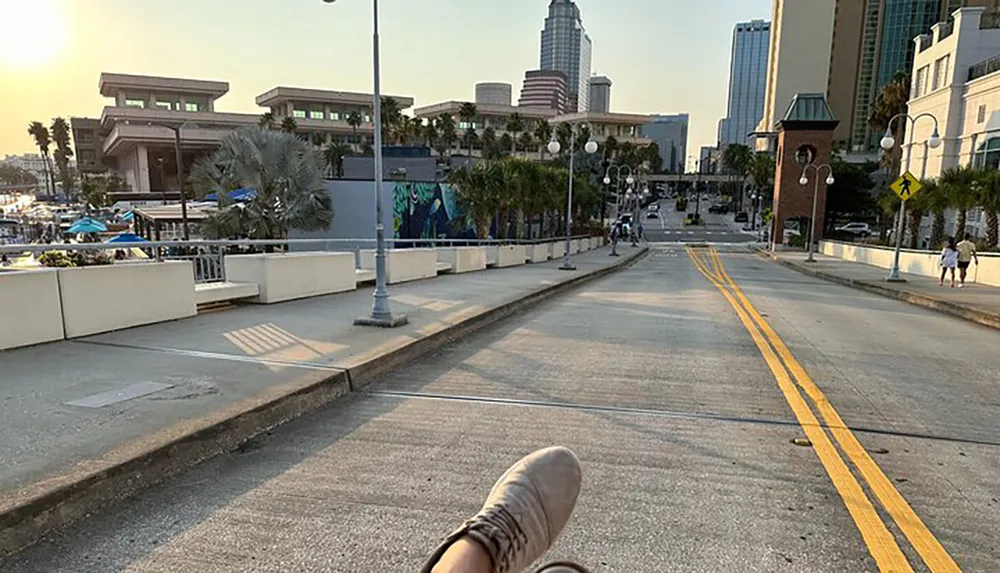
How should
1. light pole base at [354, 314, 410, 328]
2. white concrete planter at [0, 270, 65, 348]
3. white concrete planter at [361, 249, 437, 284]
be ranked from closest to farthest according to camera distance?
white concrete planter at [0, 270, 65, 348]
light pole base at [354, 314, 410, 328]
white concrete planter at [361, 249, 437, 284]

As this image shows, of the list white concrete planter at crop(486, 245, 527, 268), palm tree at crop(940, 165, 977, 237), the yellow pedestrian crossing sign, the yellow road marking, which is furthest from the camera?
palm tree at crop(940, 165, 977, 237)

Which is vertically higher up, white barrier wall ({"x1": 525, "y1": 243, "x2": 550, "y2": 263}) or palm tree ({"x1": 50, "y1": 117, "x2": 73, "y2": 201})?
palm tree ({"x1": 50, "y1": 117, "x2": 73, "y2": 201})

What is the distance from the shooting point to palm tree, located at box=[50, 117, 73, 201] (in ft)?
323


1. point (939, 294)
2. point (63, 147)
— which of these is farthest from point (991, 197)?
point (63, 147)

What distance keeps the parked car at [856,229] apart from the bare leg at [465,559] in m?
74.1

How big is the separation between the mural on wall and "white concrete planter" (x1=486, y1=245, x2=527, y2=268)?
5719mm

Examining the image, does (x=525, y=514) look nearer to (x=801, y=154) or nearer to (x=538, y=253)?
(x=538, y=253)

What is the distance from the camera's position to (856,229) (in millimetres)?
69375

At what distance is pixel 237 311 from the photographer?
886 cm

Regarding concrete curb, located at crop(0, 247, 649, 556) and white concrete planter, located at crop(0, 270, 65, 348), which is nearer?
concrete curb, located at crop(0, 247, 649, 556)

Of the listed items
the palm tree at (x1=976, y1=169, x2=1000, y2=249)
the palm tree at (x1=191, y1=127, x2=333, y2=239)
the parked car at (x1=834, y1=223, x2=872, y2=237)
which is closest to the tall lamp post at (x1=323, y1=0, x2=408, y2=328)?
the palm tree at (x1=191, y1=127, x2=333, y2=239)

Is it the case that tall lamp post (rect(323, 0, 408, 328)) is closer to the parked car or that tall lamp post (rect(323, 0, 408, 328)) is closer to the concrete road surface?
the concrete road surface

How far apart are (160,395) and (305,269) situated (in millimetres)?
A: 5985

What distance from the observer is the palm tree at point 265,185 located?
2084 centimetres
